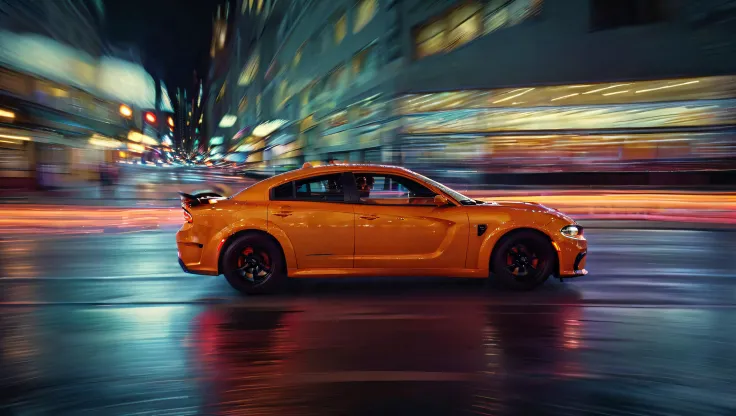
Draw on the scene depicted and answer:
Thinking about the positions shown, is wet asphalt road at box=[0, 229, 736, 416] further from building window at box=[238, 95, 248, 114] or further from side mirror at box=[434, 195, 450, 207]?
building window at box=[238, 95, 248, 114]

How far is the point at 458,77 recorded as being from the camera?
30.0 metres

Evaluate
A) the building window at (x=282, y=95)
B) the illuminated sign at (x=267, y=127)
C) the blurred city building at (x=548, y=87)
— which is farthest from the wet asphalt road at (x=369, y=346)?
the illuminated sign at (x=267, y=127)

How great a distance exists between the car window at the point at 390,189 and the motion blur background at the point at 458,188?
3.40 ft

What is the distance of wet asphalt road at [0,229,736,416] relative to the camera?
12.1 ft

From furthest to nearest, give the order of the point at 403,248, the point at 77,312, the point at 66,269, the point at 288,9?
the point at 288,9 → the point at 66,269 → the point at 403,248 → the point at 77,312

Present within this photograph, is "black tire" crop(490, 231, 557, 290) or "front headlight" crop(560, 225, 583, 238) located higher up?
"front headlight" crop(560, 225, 583, 238)

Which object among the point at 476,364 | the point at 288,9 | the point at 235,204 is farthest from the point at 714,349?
the point at 288,9

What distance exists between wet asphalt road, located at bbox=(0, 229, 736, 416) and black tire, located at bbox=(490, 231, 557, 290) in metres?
0.19

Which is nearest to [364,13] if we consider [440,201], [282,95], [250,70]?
[282,95]

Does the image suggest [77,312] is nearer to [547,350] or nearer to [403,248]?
[403,248]

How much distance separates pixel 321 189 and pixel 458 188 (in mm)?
10978

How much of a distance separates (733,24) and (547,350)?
996 inches

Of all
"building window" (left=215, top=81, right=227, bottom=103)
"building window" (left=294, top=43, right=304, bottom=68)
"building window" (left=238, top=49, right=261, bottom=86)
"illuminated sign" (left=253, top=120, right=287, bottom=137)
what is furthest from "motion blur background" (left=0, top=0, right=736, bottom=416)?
"building window" (left=215, top=81, right=227, bottom=103)

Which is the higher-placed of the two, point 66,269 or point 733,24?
point 733,24
